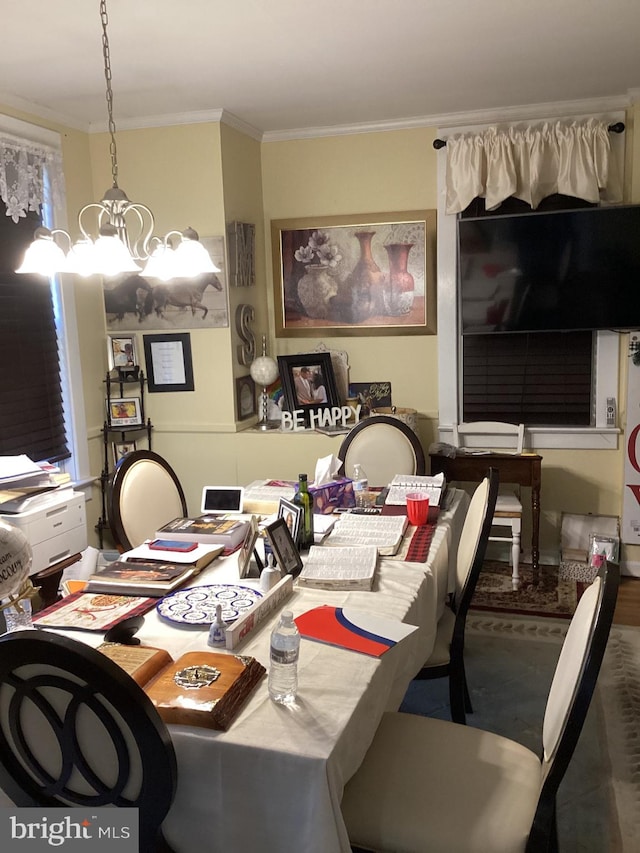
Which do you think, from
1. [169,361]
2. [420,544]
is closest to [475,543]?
[420,544]

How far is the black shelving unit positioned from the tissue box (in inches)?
64.6

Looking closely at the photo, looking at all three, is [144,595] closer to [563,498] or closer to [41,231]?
[41,231]

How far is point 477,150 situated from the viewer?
3797 millimetres

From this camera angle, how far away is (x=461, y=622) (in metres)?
2.33

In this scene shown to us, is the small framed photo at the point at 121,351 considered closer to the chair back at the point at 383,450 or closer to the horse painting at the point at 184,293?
the horse painting at the point at 184,293

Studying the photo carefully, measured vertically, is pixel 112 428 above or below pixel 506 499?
above

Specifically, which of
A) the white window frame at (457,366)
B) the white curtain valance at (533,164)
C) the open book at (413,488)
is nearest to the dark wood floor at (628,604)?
the white window frame at (457,366)

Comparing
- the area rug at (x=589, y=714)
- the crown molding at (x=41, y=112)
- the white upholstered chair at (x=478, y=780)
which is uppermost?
the crown molding at (x=41, y=112)

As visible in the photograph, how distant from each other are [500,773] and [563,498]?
8.79 ft

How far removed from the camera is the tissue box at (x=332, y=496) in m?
2.73

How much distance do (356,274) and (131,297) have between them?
1.30 metres

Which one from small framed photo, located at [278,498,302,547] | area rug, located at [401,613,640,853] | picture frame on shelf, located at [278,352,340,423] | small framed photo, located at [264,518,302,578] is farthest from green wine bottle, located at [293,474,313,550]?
picture frame on shelf, located at [278,352,340,423]

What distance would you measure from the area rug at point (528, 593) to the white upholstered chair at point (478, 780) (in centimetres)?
182

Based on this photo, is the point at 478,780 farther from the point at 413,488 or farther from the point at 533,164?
the point at 533,164
